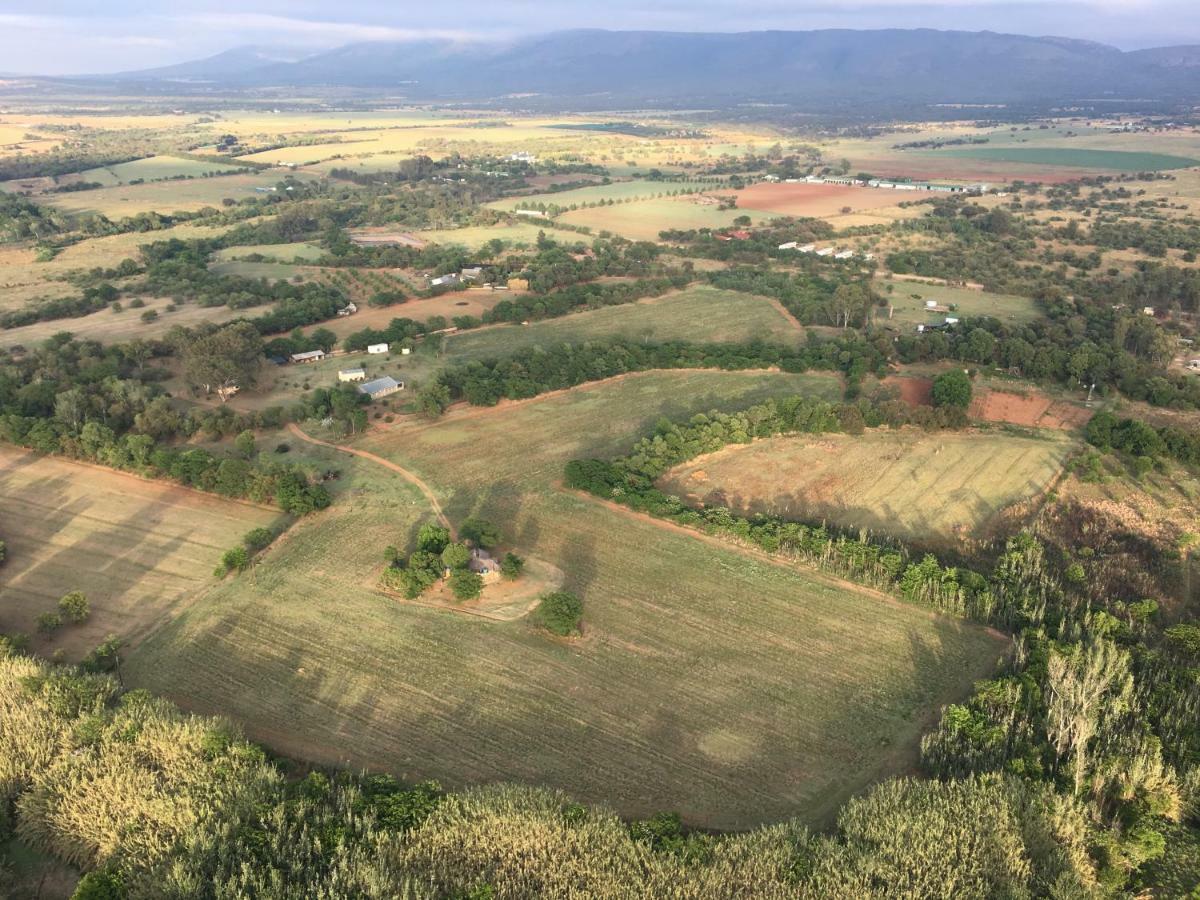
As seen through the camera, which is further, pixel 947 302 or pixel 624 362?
pixel 947 302

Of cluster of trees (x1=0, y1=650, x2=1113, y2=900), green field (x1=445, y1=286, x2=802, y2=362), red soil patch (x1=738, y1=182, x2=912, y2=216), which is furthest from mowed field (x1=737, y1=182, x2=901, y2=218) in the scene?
cluster of trees (x1=0, y1=650, x2=1113, y2=900)

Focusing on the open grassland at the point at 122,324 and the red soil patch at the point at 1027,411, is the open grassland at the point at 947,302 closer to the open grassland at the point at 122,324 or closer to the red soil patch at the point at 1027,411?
the red soil patch at the point at 1027,411

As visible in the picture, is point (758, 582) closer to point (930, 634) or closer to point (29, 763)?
point (930, 634)

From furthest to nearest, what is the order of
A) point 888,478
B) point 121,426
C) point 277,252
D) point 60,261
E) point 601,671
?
1. point 277,252
2. point 60,261
3. point 121,426
4. point 888,478
5. point 601,671

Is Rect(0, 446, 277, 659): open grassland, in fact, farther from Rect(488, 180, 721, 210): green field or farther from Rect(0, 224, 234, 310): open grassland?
Rect(488, 180, 721, 210): green field

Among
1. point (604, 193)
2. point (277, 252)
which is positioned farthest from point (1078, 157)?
point (277, 252)

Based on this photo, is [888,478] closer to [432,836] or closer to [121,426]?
[432,836]

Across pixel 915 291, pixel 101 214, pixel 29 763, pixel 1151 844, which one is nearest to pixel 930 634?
pixel 1151 844
